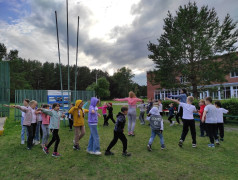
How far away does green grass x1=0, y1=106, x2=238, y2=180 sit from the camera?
385 cm

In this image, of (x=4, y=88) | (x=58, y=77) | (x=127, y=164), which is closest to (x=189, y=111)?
(x=127, y=164)

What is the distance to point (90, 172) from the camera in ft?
13.0

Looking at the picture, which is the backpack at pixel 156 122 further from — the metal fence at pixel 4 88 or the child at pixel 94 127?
the metal fence at pixel 4 88

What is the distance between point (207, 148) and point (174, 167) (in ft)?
7.66

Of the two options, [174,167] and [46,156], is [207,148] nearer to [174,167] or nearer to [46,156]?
[174,167]

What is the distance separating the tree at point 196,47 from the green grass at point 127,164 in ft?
45.6

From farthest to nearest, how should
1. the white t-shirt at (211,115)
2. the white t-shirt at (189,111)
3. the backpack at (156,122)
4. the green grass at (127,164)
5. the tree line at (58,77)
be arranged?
the tree line at (58,77) < the white t-shirt at (211,115) < the white t-shirt at (189,111) < the backpack at (156,122) < the green grass at (127,164)

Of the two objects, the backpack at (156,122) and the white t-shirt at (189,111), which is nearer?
the backpack at (156,122)

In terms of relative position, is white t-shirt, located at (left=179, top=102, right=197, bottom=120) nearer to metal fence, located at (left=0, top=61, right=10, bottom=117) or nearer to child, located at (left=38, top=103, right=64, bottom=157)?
child, located at (left=38, top=103, right=64, bottom=157)

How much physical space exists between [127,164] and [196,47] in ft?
54.4

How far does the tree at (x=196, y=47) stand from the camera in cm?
1750

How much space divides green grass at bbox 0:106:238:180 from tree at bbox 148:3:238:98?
45.6ft

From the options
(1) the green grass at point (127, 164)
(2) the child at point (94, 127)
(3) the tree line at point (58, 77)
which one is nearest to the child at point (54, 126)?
(1) the green grass at point (127, 164)

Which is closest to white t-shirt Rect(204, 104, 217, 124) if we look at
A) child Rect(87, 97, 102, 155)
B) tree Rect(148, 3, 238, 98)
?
child Rect(87, 97, 102, 155)
